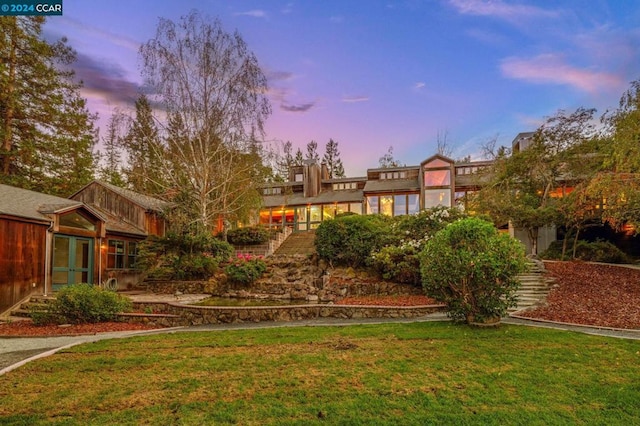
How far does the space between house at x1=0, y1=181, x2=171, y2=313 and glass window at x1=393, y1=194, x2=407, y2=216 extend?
1649 centimetres

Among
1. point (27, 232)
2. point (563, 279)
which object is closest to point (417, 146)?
point (563, 279)

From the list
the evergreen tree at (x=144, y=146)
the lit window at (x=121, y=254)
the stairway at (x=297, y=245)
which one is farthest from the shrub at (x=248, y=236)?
the lit window at (x=121, y=254)

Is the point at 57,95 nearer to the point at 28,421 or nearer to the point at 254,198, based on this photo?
the point at 254,198

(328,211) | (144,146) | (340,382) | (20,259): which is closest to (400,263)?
(340,382)

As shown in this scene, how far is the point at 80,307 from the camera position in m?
9.07

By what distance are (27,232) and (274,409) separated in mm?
12154

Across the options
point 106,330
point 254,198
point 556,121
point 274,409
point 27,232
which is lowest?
point 106,330

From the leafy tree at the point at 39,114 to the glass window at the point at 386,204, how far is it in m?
21.1

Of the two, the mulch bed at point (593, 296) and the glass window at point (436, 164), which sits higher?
the glass window at point (436, 164)

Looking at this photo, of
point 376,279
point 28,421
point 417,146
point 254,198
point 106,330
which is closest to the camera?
point 28,421

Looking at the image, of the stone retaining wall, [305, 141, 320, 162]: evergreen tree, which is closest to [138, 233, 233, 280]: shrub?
the stone retaining wall

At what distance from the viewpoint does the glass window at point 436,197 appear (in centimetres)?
2522

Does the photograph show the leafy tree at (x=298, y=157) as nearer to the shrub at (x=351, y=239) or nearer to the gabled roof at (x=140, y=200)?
the gabled roof at (x=140, y=200)

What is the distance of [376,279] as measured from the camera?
1320cm
